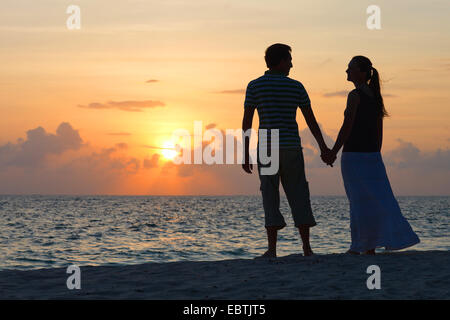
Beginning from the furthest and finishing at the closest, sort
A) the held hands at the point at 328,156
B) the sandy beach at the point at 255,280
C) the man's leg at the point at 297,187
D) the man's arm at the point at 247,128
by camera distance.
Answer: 1. the held hands at the point at 328,156
2. the man's leg at the point at 297,187
3. the man's arm at the point at 247,128
4. the sandy beach at the point at 255,280

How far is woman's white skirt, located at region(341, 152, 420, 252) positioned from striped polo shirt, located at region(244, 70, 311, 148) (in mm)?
1008

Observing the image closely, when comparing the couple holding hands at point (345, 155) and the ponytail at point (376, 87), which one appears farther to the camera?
the ponytail at point (376, 87)

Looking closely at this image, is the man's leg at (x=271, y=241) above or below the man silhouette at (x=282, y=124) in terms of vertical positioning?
below

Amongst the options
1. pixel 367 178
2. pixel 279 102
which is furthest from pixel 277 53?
pixel 367 178

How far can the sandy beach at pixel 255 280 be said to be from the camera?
555 centimetres

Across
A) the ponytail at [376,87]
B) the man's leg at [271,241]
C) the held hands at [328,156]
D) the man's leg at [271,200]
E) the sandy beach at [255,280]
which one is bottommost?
the sandy beach at [255,280]

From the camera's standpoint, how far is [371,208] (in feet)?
24.8

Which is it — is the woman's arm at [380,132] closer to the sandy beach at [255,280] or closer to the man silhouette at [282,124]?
the man silhouette at [282,124]

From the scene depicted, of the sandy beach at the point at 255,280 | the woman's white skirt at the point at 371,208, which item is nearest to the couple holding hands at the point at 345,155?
the woman's white skirt at the point at 371,208

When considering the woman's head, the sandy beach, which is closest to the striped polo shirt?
the woman's head

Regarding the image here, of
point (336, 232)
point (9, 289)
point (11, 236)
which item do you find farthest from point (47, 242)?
point (9, 289)

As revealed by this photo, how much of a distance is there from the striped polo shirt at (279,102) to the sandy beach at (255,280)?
1.54 metres

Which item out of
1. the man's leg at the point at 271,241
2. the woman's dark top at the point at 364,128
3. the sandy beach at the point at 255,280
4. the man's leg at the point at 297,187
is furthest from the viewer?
the woman's dark top at the point at 364,128
